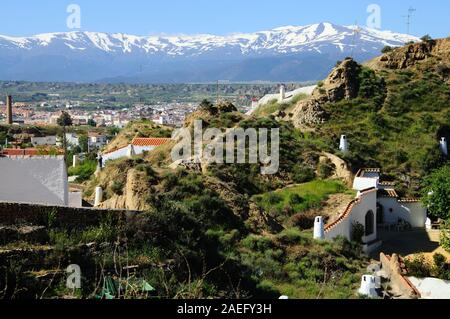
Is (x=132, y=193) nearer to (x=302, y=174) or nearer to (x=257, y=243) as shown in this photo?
(x=257, y=243)

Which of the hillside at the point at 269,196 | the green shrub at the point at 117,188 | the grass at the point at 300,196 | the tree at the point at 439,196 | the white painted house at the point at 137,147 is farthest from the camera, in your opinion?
the white painted house at the point at 137,147

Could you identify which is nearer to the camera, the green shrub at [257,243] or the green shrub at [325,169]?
the green shrub at [257,243]

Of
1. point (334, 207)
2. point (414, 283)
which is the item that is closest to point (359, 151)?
point (334, 207)

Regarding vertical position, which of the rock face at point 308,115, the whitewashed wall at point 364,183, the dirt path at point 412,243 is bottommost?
the dirt path at point 412,243

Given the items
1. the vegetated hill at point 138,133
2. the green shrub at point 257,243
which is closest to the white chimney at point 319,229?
the green shrub at point 257,243

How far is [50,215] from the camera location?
10453mm

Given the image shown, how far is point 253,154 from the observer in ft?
73.5

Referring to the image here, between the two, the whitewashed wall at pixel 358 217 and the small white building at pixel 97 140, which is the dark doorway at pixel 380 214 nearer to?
the whitewashed wall at pixel 358 217

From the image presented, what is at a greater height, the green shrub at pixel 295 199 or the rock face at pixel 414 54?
the rock face at pixel 414 54

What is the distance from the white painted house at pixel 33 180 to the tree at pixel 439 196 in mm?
11797

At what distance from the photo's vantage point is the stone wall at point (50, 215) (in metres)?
10.3

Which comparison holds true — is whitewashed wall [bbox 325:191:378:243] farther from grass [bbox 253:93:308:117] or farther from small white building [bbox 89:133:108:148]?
small white building [bbox 89:133:108:148]
